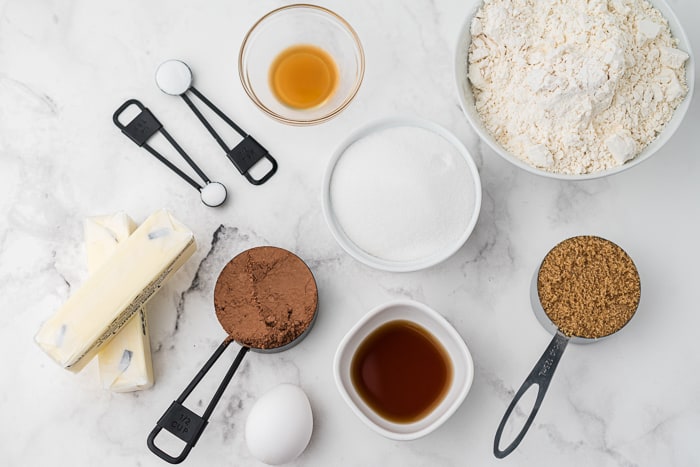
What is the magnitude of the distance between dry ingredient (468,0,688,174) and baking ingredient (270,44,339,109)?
1.03 feet

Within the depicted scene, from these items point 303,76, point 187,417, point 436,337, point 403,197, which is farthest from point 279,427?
point 303,76

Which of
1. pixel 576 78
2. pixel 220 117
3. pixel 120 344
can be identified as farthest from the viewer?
pixel 220 117

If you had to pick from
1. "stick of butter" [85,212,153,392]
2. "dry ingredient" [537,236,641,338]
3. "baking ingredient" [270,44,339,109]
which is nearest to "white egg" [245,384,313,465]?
"stick of butter" [85,212,153,392]

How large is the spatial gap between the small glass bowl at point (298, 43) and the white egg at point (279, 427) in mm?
539

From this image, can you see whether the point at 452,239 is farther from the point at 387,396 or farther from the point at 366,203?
the point at 387,396

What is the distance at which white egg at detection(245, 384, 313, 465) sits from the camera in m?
1.08

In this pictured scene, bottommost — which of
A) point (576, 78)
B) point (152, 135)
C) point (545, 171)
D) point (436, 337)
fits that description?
point (436, 337)

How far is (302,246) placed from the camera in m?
1.23

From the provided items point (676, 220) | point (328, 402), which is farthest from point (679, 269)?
point (328, 402)

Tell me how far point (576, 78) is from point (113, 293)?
888 mm

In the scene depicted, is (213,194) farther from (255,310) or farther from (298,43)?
(298,43)

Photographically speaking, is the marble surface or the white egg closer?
the white egg

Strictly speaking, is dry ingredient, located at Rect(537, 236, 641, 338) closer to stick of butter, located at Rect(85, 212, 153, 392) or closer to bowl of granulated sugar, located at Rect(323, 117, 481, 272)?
bowl of granulated sugar, located at Rect(323, 117, 481, 272)

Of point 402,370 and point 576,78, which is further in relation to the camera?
point 402,370
